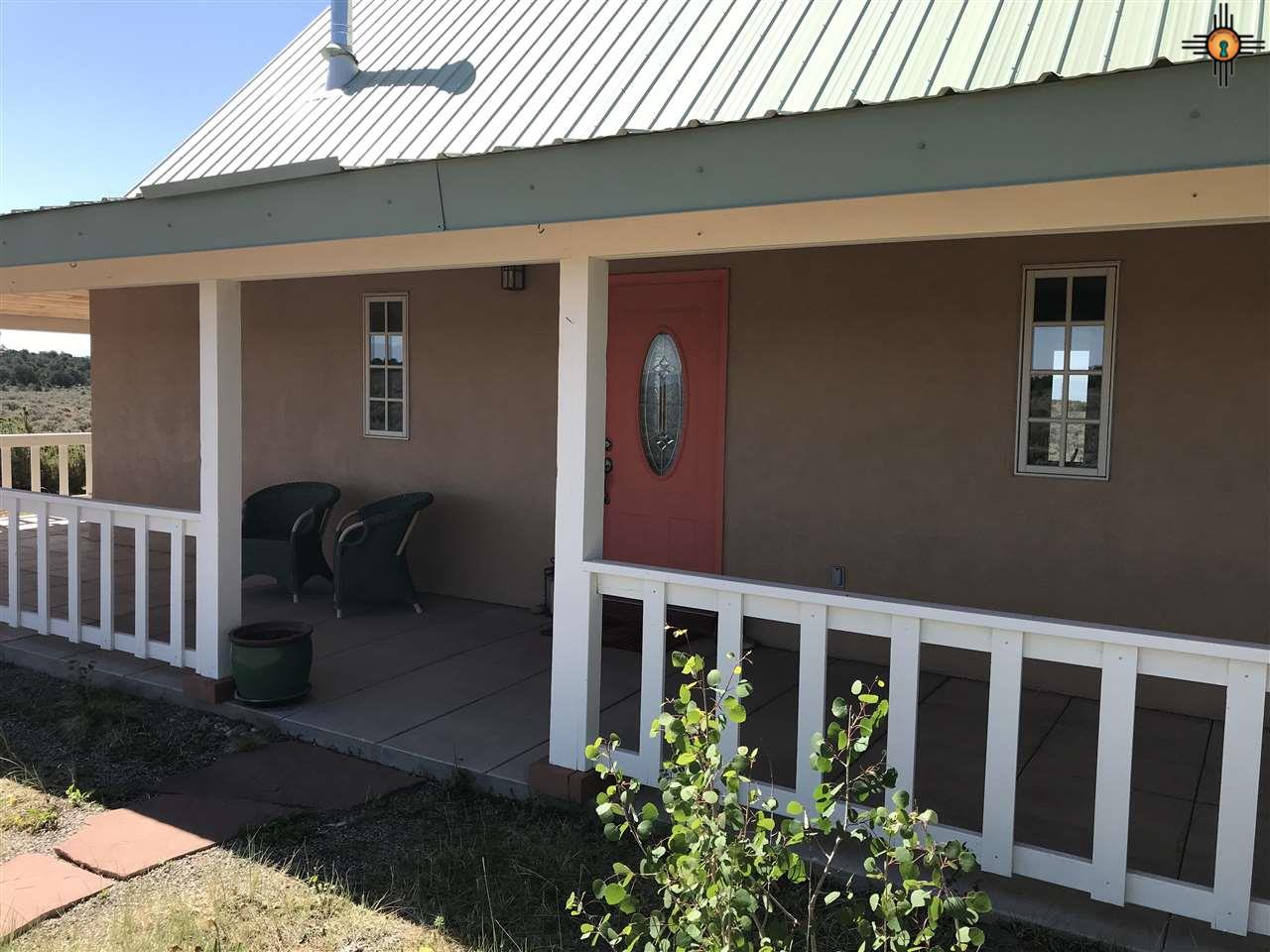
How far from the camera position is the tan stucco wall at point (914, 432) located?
183 inches

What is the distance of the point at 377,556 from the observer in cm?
657

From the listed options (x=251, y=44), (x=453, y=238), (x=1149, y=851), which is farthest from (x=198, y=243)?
(x=251, y=44)

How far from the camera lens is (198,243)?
430 cm

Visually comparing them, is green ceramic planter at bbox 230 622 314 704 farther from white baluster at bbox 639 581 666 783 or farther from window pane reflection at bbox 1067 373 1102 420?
window pane reflection at bbox 1067 373 1102 420

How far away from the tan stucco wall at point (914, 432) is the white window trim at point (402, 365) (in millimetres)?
76

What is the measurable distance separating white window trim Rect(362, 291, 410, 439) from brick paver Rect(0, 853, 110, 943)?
14.0 feet

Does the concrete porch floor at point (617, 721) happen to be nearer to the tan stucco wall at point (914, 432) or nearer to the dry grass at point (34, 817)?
the tan stucco wall at point (914, 432)

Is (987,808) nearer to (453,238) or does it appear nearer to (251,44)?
(453,238)

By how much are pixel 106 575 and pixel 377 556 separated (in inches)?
63.1

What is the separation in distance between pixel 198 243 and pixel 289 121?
2.31 m

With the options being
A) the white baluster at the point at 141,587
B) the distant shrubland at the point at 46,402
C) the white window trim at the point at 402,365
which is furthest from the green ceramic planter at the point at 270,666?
the distant shrubland at the point at 46,402

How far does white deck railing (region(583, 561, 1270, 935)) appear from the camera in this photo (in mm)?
2754

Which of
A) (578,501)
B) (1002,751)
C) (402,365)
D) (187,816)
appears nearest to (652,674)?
(578,501)

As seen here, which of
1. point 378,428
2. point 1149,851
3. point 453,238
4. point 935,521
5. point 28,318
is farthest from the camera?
point 28,318
